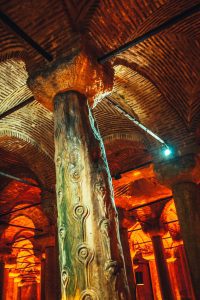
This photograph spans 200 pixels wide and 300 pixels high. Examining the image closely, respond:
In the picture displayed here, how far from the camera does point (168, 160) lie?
6.29m

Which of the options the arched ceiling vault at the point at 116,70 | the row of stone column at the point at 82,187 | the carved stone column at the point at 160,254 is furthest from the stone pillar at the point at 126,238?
the row of stone column at the point at 82,187

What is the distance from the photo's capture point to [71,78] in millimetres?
3652

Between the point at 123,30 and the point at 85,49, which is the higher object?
the point at 123,30

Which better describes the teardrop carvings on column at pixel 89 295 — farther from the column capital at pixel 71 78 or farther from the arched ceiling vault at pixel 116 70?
the arched ceiling vault at pixel 116 70

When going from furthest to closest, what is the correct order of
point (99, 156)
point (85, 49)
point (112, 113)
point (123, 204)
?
point (123, 204) < point (112, 113) < point (85, 49) < point (99, 156)

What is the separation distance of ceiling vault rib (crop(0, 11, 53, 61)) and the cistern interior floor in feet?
0.04

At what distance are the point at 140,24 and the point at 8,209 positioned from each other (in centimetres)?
833

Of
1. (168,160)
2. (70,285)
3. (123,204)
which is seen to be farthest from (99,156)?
(123,204)

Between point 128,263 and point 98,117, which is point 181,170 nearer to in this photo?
point 98,117

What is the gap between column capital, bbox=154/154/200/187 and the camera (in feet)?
19.4

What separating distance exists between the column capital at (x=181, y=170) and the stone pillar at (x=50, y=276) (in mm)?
4566

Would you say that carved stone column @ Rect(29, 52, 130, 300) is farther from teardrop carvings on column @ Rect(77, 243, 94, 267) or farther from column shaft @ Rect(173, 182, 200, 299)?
column shaft @ Rect(173, 182, 200, 299)

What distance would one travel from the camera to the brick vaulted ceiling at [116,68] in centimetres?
397

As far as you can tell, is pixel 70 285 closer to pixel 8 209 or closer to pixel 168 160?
pixel 168 160
